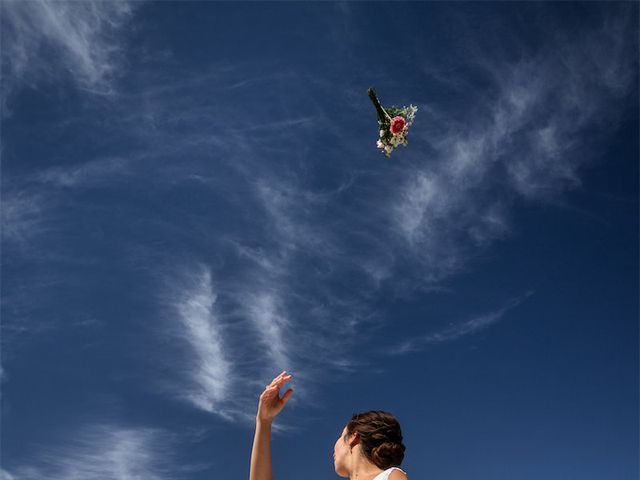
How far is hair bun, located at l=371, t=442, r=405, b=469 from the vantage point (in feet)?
23.8

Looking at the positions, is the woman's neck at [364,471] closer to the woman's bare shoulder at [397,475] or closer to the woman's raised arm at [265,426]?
the woman's bare shoulder at [397,475]

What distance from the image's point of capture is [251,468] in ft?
27.0

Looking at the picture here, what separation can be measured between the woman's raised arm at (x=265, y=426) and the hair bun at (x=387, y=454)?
1747 millimetres

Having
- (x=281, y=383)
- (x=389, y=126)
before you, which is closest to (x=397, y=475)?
(x=281, y=383)

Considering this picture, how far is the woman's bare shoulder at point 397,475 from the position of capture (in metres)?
6.85

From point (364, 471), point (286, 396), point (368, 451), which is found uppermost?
point (286, 396)

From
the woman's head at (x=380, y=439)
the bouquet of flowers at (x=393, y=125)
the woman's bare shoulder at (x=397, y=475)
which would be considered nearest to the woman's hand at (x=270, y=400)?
the woman's head at (x=380, y=439)

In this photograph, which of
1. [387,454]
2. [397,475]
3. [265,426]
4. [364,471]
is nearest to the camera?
[397,475]

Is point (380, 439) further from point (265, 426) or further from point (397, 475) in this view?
point (265, 426)

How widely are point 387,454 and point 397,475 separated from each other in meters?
0.37

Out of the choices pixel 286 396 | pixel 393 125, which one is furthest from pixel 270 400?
pixel 393 125

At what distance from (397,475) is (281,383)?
2278mm

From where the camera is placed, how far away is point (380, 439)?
7305 mm

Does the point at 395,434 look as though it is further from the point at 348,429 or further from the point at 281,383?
the point at 281,383
